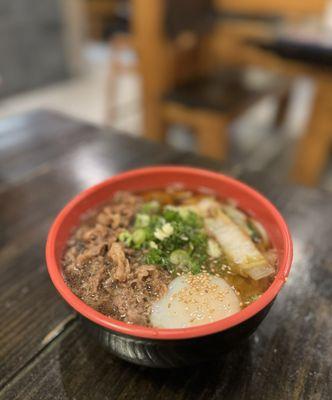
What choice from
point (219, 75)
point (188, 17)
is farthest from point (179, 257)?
point (219, 75)

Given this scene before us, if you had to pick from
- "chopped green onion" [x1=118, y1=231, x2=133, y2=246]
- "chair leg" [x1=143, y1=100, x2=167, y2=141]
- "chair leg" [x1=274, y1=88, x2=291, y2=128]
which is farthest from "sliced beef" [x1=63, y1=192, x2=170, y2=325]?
"chair leg" [x1=274, y1=88, x2=291, y2=128]

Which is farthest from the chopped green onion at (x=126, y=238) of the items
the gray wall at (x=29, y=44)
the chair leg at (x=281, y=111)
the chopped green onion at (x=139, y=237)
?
the gray wall at (x=29, y=44)

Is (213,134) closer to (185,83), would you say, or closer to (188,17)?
(185,83)

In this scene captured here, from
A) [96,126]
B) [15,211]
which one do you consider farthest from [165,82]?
[15,211]

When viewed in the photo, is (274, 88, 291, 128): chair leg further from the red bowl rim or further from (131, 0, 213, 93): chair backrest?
the red bowl rim

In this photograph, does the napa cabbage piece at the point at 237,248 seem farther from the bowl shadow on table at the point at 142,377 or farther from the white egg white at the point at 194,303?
the bowl shadow on table at the point at 142,377

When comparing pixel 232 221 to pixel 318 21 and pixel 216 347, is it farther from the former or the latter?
pixel 318 21
